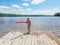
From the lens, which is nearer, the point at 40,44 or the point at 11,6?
the point at 40,44

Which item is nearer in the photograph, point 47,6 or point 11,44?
point 11,44

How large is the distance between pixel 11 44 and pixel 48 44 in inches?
54.0

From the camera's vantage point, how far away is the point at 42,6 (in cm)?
4912

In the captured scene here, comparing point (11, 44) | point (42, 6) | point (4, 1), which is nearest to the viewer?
point (11, 44)

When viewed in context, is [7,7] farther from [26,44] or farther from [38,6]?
[26,44]

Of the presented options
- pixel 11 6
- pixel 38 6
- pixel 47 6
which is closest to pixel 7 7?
pixel 11 6

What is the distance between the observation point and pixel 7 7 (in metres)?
45.2

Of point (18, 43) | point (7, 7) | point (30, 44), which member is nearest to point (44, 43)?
point (30, 44)

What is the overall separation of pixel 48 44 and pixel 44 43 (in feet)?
0.68

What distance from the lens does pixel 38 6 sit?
165 feet

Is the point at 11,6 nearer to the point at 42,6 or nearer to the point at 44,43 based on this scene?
the point at 42,6

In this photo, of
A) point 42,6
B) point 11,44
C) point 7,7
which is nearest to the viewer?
point 11,44

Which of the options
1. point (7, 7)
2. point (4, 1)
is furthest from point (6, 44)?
point (7, 7)

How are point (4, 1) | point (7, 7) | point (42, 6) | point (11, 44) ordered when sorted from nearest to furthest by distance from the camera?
1. point (11, 44)
2. point (4, 1)
3. point (7, 7)
4. point (42, 6)
